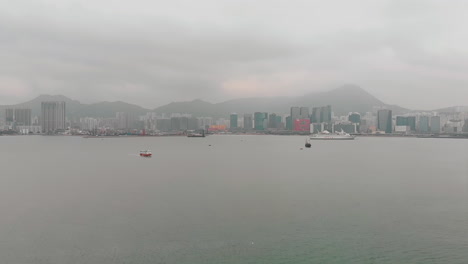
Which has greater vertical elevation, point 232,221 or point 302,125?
point 302,125

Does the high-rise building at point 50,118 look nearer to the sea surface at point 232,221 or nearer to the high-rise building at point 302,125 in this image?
the high-rise building at point 302,125

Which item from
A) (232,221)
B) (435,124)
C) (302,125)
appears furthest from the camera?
(302,125)

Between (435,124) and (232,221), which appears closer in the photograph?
(232,221)

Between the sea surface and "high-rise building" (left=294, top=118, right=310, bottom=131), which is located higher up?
"high-rise building" (left=294, top=118, right=310, bottom=131)

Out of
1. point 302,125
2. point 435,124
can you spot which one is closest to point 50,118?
point 302,125

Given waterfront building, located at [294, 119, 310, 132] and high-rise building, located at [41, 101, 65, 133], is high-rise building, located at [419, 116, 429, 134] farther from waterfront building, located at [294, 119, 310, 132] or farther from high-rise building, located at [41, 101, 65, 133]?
high-rise building, located at [41, 101, 65, 133]

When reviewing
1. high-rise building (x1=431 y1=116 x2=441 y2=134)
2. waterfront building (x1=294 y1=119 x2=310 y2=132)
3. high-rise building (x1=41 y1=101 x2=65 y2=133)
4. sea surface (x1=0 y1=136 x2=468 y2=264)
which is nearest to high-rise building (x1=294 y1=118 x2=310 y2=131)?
waterfront building (x1=294 y1=119 x2=310 y2=132)

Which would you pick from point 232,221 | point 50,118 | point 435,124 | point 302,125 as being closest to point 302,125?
point 302,125

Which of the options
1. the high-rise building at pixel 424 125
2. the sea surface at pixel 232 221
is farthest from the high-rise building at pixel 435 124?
the sea surface at pixel 232 221

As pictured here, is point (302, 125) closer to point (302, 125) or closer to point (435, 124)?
point (302, 125)

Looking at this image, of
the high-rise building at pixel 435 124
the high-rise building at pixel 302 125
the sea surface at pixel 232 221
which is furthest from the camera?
the high-rise building at pixel 302 125

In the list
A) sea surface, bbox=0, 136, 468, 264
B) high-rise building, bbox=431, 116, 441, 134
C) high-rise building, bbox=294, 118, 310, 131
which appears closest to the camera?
sea surface, bbox=0, 136, 468, 264

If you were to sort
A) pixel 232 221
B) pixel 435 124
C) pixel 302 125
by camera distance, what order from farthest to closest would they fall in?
pixel 302 125 → pixel 435 124 → pixel 232 221
